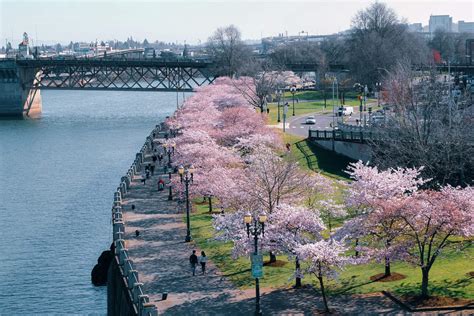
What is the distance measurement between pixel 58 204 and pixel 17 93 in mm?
95158

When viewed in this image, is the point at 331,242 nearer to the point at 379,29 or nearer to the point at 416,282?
the point at 416,282

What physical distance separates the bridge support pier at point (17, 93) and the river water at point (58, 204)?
1281cm

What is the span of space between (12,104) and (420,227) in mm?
137669

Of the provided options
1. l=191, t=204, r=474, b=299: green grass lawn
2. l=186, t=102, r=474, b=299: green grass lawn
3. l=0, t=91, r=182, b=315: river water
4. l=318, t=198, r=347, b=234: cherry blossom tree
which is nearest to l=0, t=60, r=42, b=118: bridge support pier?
l=0, t=91, r=182, b=315: river water

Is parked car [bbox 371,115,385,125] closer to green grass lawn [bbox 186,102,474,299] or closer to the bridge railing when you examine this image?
A: the bridge railing

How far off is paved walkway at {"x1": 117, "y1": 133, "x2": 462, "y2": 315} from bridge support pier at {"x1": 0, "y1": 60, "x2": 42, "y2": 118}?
11530 cm

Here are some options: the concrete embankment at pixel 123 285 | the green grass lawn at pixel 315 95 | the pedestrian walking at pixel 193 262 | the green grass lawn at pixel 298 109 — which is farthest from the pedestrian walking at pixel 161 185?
the green grass lawn at pixel 315 95

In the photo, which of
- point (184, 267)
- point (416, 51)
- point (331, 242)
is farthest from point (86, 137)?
point (331, 242)

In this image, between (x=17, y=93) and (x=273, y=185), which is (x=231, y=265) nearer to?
(x=273, y=185)

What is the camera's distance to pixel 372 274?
41.3 metres

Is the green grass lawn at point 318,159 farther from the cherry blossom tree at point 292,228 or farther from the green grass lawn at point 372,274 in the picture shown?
the cherry blossom tree at point 292,228

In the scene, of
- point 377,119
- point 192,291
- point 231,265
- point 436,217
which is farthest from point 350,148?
point 436,217

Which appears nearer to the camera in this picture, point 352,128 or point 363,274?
point 363,274

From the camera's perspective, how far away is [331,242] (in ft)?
125
